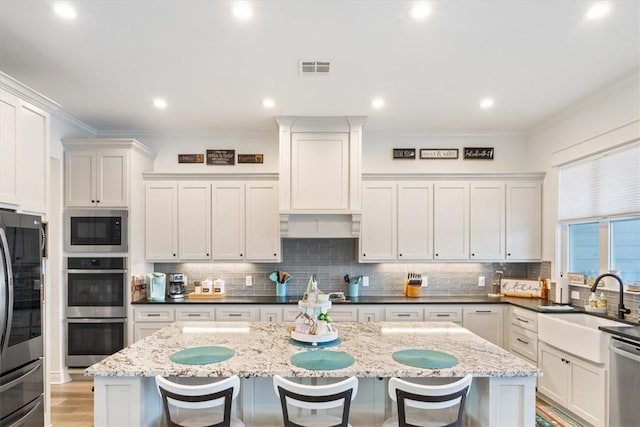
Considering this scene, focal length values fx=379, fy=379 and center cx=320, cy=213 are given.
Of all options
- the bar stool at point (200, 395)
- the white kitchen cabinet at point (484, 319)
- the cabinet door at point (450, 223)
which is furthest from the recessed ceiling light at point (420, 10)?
the white kitchen cabinet at point (484, 319)

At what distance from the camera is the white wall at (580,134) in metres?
3.20

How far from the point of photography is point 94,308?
4211 mm

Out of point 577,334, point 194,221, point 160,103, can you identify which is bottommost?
point 577,334

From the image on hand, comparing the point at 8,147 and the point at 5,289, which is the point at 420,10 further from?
the point at 5,289

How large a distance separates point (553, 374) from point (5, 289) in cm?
439

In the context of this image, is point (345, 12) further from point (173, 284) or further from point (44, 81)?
point (173, 284)

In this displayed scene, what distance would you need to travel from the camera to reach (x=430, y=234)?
458cm

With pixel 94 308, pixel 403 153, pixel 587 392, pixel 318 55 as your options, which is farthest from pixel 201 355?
pixel 403 153

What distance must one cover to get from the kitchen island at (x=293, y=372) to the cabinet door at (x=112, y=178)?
2128mm

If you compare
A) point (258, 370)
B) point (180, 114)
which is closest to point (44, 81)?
point (180, 114)

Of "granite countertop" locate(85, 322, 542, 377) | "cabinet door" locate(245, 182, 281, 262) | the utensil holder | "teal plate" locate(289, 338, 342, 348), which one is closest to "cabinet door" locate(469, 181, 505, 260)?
the utensil holder

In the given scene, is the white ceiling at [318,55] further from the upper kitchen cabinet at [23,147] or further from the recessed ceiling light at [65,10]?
the upper kitchen cabinet at [23,147]

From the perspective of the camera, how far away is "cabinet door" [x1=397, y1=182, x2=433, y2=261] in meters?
4.57

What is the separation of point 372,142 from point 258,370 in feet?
11.6
